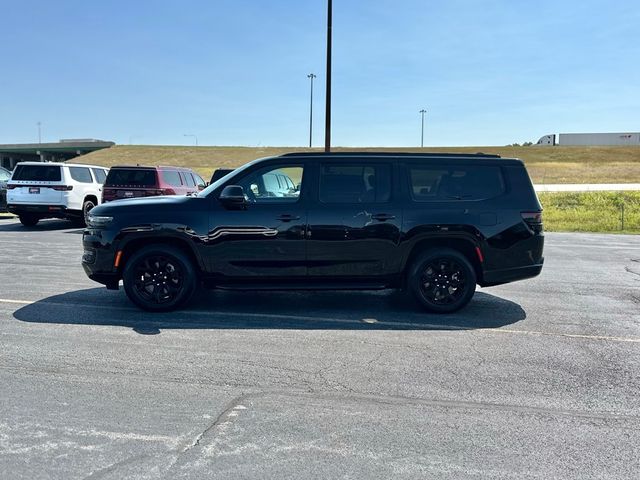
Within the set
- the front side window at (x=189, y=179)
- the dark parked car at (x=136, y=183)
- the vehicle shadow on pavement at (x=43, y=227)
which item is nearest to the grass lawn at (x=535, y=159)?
the vehicle shadow on pavement at (x=43, y=227)

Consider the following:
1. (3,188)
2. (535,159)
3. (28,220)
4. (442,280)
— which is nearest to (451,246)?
(442,280)

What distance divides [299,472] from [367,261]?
3.55 meters

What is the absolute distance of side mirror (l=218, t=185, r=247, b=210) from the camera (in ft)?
19.9

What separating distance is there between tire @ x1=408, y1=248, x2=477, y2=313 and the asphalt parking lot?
220 mm

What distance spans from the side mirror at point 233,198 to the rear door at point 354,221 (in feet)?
2.63

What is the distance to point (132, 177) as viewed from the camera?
14.4 meters

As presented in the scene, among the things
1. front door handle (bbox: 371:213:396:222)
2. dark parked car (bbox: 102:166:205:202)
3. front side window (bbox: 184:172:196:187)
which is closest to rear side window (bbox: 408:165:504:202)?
front door handle (bbox: 371:213:396:222)

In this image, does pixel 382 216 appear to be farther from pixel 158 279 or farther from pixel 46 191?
pixel 46 191

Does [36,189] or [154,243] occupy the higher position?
[36,189]

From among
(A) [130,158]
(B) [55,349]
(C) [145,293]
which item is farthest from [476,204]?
(A) [130,158]

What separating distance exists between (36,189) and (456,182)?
1337 cm

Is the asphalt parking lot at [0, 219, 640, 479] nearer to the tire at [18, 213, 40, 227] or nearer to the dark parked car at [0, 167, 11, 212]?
the tire at [18, 213, 40, 227]

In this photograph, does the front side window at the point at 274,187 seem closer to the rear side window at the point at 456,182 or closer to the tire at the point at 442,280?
the rear side window at the point at 456,182

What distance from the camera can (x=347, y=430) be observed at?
3.52 meters
